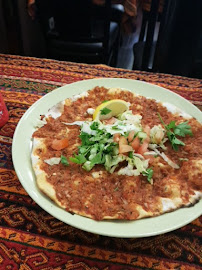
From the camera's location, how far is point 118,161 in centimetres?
113

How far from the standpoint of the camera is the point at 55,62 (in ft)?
6.60

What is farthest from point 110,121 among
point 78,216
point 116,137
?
point 78,216

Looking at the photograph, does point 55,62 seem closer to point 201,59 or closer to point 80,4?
point 80,4

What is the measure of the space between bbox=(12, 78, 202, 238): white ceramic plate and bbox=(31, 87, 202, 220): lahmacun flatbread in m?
→ 0.03

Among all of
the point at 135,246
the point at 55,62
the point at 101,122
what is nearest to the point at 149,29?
the point at 55,62

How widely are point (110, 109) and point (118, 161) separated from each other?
0.35 m

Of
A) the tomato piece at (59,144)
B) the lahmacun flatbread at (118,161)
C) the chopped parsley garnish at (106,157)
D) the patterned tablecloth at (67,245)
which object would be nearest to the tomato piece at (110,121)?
the lahmacun flatbread at (118,161)

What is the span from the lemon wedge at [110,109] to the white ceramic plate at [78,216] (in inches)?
9.5

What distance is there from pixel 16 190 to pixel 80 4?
1801 mm

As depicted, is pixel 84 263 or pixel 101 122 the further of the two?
pixel 101 122

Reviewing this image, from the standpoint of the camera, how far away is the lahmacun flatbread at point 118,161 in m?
1.00

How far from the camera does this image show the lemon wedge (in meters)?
1.36

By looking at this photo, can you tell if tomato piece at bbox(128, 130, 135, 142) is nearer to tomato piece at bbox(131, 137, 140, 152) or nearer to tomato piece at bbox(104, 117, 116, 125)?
tomato piece at bbox(131, 137, 140, 152)

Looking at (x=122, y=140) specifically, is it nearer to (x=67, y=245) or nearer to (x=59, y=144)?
(x=59, y=144)
